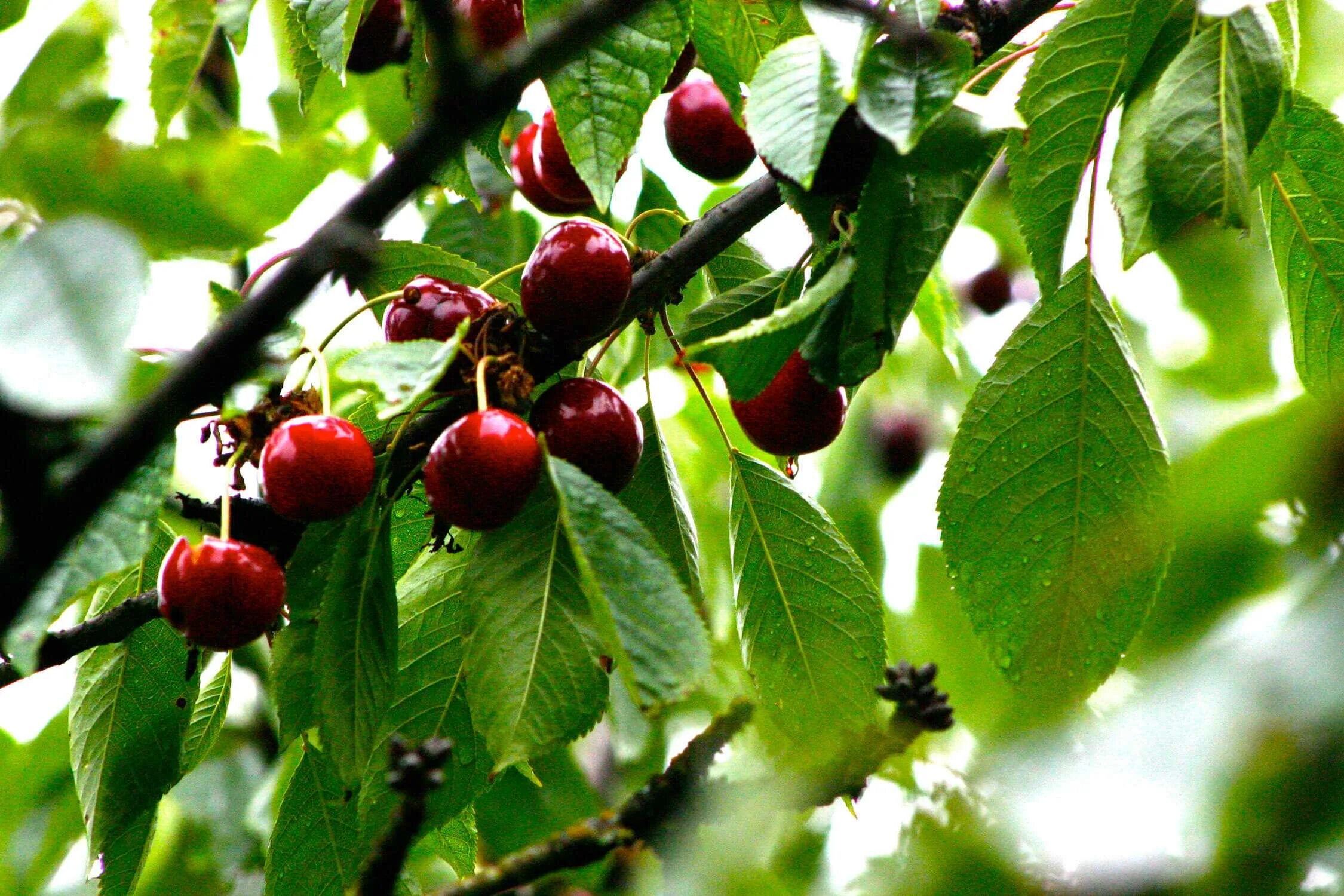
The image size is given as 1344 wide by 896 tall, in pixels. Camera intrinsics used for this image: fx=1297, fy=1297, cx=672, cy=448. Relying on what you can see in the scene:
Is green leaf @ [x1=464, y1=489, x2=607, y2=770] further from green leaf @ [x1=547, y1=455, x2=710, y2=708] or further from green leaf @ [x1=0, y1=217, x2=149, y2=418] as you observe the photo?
green leaf @ [x1=0, y1=217, x2=149, y2=418]

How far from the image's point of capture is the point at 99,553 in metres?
0.97

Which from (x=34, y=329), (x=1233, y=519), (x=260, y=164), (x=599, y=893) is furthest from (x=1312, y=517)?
(x=599, y=893)

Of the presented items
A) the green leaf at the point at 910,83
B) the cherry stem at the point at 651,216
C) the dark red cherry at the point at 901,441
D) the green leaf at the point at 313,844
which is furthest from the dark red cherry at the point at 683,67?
the dark red cherry at the point at 901,441

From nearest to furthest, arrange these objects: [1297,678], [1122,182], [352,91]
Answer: [1297,678], [1122,182], [352,91]

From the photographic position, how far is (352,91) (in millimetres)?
2195

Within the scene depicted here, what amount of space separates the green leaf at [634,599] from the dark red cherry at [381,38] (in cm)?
86

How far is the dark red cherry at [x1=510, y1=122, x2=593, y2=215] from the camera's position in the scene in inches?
69.2

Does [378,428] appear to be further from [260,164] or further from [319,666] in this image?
[260,164]

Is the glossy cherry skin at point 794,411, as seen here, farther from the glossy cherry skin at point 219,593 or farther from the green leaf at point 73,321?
the green leaf at point 73,321

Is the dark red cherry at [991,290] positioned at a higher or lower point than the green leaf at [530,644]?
lower

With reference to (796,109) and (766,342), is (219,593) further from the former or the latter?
(796,109)

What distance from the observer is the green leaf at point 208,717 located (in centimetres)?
157

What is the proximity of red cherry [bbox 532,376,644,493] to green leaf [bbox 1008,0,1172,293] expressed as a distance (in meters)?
0.44

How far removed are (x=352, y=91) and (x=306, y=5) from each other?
0.64m
